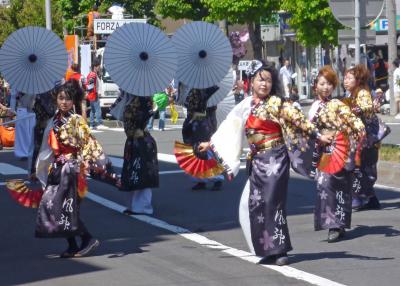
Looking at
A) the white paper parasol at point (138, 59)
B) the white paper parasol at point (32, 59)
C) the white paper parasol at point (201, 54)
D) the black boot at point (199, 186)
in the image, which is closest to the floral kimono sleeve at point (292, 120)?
the white paper parasol at point (138, 59)

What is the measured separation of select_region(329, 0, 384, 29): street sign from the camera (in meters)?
18.0

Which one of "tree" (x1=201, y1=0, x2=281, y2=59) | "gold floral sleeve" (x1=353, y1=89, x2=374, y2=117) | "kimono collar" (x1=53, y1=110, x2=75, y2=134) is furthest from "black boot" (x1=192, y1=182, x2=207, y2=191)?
"tree" (x1=201, y1=0, x2=281, y2=59)

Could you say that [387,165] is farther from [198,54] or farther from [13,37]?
[13,37]

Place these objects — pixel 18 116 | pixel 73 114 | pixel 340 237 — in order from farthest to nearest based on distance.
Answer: pixel 18 116, pixel 340 237, pixel 73 114

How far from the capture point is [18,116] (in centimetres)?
2059

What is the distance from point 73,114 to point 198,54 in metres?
4.78

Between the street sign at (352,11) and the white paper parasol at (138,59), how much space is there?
584cm

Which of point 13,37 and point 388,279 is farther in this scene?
point 13,37

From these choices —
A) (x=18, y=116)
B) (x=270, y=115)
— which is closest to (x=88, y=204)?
(x=270, y=115)

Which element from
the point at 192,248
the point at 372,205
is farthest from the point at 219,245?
the point at 372,205

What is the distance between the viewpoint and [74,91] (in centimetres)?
972

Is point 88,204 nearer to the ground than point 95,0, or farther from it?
nearer to the ground

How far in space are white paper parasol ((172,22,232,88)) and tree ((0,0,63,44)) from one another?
36.2 m

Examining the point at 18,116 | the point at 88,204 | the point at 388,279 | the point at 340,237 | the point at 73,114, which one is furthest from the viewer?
the point at 18,116
